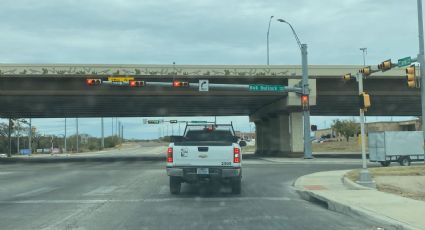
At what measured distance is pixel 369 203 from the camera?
12.9 m

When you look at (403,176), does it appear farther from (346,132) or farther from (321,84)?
(346,132)

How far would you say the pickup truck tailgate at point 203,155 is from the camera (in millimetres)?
15852

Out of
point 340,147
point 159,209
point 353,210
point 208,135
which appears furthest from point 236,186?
point 340,147

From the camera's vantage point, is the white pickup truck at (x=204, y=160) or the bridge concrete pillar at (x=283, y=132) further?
the bridge concrete pillar at (x=283, y=132)

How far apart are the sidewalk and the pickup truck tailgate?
2.60 metres

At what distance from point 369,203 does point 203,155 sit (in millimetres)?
5058

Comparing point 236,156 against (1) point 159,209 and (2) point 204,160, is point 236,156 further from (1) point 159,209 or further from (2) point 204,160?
(1) point 159,209

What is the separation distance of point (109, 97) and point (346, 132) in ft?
230

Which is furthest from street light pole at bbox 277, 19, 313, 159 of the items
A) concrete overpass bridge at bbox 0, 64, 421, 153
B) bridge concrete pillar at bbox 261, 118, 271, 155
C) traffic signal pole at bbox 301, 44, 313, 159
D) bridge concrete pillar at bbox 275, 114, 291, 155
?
bridge concrete pillar at bbox 261, 118, 271, 155

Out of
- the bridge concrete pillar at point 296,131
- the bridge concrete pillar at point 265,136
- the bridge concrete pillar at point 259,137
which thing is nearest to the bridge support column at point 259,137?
the bridge concrete pillar at point 259,137

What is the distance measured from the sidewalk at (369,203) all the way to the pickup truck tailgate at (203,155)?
8.54 ft

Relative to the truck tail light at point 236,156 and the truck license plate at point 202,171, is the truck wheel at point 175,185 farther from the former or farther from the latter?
the truck tail light at point 236,156

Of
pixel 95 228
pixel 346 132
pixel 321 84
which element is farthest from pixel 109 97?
pixel 346 132

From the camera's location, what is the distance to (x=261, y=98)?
4822 centimetres
